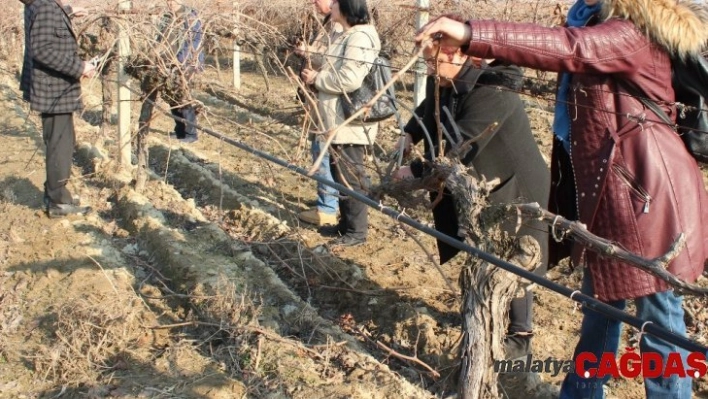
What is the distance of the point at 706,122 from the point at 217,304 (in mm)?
2476

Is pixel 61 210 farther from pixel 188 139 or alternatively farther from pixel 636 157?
pixel 636 157

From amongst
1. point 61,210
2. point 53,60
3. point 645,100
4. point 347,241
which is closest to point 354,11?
point 347,241

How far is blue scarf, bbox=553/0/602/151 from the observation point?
2438mm

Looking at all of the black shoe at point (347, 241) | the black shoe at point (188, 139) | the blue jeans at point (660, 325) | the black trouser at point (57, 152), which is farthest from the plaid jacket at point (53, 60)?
the blue jeans at point (660, 325)

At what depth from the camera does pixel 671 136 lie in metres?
2.42

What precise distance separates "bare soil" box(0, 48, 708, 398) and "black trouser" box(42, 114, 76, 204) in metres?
0.22

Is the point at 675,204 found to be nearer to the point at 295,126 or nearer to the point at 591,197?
the point at 591,197

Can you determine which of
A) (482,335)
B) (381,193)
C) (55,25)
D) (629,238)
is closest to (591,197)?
(629,238)

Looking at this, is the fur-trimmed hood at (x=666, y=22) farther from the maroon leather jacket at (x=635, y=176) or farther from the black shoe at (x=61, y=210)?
the black shoe at (x=61, y=210)

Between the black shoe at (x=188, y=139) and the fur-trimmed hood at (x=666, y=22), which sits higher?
the fur-trimmed hood at (x=666, y=22)

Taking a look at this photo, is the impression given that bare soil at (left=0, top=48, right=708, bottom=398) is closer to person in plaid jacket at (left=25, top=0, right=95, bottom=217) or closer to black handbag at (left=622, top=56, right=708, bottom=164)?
person in plaid jacket at (left=25, top=0, right=95, bottom=217)

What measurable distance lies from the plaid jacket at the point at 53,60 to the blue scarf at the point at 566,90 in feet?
11.8

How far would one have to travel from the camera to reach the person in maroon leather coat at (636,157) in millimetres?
2229

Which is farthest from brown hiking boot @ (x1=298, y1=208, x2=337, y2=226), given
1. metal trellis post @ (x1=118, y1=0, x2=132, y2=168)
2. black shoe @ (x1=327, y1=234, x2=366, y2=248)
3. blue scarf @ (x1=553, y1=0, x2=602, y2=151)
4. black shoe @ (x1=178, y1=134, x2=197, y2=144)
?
blue scarf @ (x1=553, y1=0, x2=602, y2=151)
